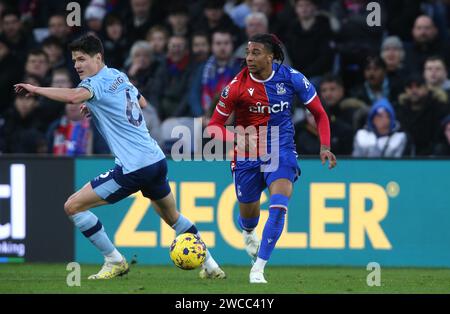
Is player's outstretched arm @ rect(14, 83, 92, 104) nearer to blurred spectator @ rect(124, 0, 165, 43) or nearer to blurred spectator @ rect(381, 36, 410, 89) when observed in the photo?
blurred spectator @ rect(381, 36, 410, 89)

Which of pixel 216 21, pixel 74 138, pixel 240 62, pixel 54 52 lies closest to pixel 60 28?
pixel 54 52

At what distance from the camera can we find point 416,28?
51.0 feet

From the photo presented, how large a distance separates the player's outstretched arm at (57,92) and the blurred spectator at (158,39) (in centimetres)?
691

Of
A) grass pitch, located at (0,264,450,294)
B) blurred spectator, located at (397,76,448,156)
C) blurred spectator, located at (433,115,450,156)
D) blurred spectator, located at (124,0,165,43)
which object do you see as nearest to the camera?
grass pitch, located at (0,264,450,294)

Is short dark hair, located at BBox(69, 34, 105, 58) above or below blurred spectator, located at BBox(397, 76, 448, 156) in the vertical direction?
above

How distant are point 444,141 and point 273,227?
16.3 ft

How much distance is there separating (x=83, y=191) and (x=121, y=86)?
1.10 m

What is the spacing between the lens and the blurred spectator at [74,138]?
1509 cm

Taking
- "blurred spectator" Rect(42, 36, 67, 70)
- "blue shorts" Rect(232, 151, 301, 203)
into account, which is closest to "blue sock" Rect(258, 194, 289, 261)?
"blue shorts" Rect(232, 151, 301, 203)

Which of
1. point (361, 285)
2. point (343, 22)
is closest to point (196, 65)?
point (343, 22)

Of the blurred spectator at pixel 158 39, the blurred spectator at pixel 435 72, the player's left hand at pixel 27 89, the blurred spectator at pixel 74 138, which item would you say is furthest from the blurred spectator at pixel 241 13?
the player's left hand at pixel 27 89

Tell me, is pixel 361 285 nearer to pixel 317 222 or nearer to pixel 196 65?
pixel 317 222

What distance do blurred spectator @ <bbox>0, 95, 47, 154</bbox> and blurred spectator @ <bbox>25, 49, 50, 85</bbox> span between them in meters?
0.53

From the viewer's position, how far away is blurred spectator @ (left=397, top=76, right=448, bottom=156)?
14484 millimetres
